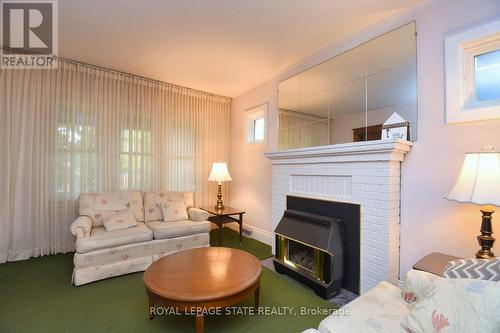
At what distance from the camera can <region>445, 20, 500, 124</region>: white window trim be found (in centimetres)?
168

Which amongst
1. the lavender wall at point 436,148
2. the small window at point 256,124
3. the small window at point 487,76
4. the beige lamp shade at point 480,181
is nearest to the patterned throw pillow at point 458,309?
the beige lamp shade at point 480,181

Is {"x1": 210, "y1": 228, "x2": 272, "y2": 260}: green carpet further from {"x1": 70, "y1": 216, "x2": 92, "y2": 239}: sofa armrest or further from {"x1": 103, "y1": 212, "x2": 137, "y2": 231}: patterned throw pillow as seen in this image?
{"x1": 70, "y1": 216, "x2": 92, "y2": 239}: sofa armrest

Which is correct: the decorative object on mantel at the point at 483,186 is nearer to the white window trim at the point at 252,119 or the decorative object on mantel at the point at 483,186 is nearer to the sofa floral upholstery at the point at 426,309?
the sofa floral upholstery at the point at 426,309

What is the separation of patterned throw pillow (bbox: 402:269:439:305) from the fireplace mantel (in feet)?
3.15

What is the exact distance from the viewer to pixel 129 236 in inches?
103

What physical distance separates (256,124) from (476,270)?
3343 millimetres

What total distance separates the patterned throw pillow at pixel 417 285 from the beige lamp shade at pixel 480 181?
1.80 feet

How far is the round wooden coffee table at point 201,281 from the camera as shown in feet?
5.01

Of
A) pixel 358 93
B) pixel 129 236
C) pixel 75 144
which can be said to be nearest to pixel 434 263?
pixel 358 93

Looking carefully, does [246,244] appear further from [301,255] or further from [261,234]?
[301,255]

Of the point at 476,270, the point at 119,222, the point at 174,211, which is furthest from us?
the point at 174,211

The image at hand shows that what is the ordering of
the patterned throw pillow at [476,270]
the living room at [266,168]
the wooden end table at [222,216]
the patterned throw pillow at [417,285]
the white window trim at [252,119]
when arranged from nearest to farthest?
the patterned throw pillow at [476,270]
the patterned throw pillow at [417,285]
the living room at [266,168]
the wooden end table at [222,216]
the white window trim at [252,119]

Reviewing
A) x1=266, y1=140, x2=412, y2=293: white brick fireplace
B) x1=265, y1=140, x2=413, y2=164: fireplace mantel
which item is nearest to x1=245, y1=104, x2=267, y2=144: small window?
x1=265, y1=140, x2=413, y2=164: fireplace mantel

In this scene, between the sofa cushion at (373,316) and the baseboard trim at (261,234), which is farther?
the baseboard trim at (261,234)
